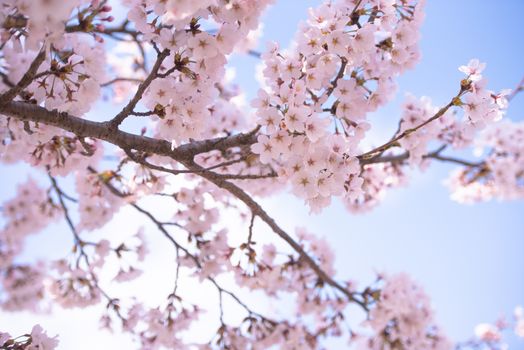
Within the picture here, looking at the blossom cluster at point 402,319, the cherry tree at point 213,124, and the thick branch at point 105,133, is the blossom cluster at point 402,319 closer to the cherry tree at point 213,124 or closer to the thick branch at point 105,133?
the cherry tree at point 213,124

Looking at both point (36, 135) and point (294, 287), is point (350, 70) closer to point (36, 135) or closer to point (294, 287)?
Answer: point (36, 135)

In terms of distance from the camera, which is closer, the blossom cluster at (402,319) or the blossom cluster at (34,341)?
the blossom cluster at (34,341)

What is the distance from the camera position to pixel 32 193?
8297 mm

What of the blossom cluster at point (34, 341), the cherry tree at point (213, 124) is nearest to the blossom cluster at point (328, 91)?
the cherry tree at point (213, 124)

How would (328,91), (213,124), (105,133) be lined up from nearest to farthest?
(105,133) → (328,91) → (213,124)

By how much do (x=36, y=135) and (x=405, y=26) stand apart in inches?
111

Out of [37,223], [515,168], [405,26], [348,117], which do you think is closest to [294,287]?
[348,117]

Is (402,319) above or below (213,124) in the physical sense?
below

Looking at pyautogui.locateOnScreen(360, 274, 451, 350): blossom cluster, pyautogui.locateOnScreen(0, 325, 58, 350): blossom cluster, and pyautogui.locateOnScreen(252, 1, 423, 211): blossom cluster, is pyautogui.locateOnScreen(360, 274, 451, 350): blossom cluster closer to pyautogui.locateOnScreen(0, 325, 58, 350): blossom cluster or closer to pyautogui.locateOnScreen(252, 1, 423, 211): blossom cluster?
pyautogui.locateOnScreen(252, 1, 423, 211): blossom cluster

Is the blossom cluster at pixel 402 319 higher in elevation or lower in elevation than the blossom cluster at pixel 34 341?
higher

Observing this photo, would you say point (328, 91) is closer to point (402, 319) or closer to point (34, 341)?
point (34, 341)

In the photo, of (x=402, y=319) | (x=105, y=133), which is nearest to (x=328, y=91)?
(x=105, y=133)

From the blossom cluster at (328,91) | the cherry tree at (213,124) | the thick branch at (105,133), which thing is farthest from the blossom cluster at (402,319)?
the thick branch at (105,133)

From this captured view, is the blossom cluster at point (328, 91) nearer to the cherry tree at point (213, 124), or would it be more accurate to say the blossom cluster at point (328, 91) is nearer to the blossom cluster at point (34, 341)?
the cherry tree at point (213, 124)
